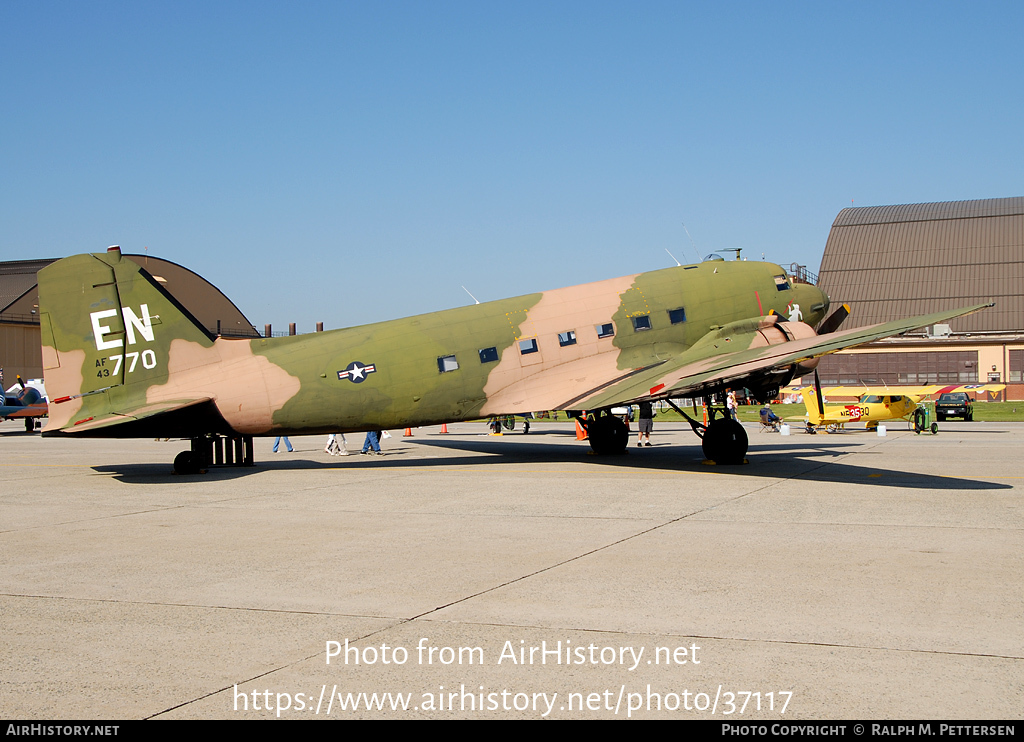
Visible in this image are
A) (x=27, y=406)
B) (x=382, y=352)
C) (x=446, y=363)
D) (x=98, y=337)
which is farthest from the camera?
(x=27, y=406)

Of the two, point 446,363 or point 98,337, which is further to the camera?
point 446,363

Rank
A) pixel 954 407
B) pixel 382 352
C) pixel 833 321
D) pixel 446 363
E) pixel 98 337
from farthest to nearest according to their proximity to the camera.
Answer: pixel 954 407 < pixel 833 321 < pixel 446 363 < pixel 382 352 < pixel 98 337

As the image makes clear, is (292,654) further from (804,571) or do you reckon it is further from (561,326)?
(561,326)

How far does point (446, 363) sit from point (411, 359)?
2.93ft

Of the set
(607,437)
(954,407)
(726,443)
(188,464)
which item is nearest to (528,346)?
(607,437)

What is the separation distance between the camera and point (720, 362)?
19.4 m

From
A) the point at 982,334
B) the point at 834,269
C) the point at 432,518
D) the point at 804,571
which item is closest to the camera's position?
the point at 804,571

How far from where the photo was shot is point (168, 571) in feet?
31.3

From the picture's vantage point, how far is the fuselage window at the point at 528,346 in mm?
21859

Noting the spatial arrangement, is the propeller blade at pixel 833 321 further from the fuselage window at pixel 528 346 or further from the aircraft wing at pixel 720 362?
the fuselage window at pixel 528 346

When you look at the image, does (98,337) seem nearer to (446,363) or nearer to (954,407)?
(446,363)

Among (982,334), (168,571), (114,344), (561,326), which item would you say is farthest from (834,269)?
(168,571)

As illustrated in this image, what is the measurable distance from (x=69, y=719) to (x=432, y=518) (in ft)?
27.7

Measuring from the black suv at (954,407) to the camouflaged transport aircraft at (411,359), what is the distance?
3467 cm
